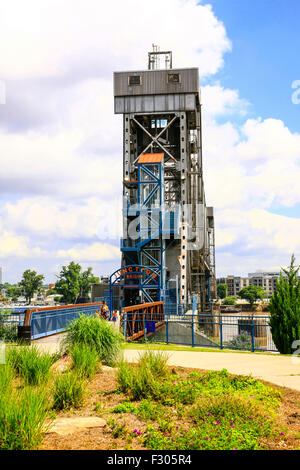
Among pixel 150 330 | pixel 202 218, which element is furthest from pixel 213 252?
pixel 150 330

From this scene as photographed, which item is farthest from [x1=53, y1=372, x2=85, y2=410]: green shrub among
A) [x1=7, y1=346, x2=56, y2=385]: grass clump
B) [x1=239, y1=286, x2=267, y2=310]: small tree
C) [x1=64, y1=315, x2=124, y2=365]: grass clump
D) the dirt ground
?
[x1=239, y1=286, x2=267, y2=310]: small tree

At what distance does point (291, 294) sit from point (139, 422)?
40.7 ft

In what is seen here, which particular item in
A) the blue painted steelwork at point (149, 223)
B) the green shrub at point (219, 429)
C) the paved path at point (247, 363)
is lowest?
the paved path at point (247, 363)

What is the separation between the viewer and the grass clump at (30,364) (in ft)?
31.9

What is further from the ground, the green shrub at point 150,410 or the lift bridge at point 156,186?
the lift bridge at point 156,186

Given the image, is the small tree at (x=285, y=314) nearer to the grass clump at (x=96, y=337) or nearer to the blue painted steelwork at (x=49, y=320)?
the grass clump at (x=96, y=337)

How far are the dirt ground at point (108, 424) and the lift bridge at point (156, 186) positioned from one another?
3752 centimetres

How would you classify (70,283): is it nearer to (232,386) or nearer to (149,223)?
(149,223)

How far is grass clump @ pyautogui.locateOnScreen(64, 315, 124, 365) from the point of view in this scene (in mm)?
12547

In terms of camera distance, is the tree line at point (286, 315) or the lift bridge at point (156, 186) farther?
the lift bridge at point (156, 186)

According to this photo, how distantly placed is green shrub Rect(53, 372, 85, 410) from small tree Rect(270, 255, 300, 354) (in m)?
11.6

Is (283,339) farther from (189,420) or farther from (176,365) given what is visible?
(189,420)

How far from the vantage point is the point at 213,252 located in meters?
117

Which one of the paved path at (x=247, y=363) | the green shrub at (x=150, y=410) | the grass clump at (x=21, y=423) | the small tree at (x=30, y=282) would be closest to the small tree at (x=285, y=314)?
the paved path at (x=247, y=363)
